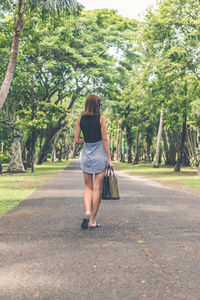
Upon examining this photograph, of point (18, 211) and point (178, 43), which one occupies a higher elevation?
point (178, 43)

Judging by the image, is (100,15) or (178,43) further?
(100,15)

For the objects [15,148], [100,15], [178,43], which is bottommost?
A: [15,148]

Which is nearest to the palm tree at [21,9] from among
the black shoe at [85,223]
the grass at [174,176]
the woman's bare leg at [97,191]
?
the woman's bare leg at [97,191]

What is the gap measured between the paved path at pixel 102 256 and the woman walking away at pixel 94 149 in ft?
1.59

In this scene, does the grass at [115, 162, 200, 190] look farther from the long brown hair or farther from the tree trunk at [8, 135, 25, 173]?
the long brown hair

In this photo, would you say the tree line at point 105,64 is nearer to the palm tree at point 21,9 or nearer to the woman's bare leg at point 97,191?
the palm tree at point 21,9

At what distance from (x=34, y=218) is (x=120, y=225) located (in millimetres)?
1721

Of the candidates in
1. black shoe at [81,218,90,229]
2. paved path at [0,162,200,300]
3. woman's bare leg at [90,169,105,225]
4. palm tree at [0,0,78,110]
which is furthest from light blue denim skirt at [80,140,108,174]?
palm tree at [0,0,78,110]

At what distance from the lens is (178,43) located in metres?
23.1

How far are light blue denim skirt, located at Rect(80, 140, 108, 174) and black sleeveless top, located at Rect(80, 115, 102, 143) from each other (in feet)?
0.27

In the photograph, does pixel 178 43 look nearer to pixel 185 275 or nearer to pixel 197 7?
pixel 197 7

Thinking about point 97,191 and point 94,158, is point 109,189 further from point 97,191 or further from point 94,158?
point 94,158

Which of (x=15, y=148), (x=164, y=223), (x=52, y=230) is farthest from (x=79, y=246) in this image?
(x=15, y=148)

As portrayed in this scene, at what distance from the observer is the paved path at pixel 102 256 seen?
3348 mm
